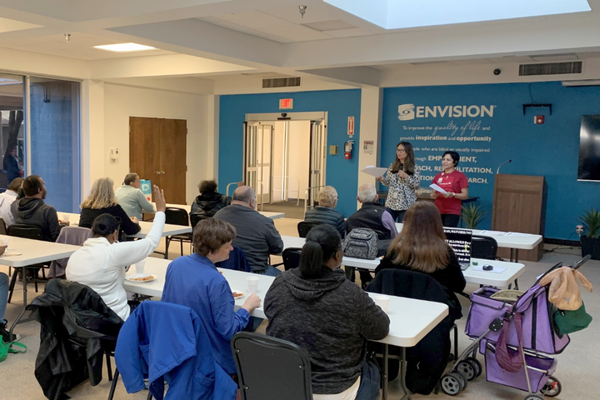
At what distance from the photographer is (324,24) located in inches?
251

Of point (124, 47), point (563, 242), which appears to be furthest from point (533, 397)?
point (124, 47)

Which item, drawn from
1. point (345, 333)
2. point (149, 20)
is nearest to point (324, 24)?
point (149, 20)

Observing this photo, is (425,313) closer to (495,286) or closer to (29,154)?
(495,286)

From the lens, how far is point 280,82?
11039mm

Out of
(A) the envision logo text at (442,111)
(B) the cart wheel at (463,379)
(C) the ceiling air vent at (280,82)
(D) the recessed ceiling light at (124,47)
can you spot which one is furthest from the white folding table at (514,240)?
(C) the ceiling air vent at (280,82)

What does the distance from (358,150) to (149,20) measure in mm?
5936

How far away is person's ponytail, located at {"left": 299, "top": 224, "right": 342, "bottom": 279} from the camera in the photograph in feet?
7.42

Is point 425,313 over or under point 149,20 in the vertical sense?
under

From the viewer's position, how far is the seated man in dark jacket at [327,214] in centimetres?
511

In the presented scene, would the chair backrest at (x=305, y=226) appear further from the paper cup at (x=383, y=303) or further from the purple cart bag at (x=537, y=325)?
the paper cup at (x=383, y=303)

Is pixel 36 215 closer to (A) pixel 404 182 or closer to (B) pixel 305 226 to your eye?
(B) pixel 305 226

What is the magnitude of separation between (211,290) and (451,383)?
5.62 feet

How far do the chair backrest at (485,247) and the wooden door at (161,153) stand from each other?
7379 mm

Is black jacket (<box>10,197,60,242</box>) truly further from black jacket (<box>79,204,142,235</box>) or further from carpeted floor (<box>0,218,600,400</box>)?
carpeted floor (<box>0,218,600,400</box>)
